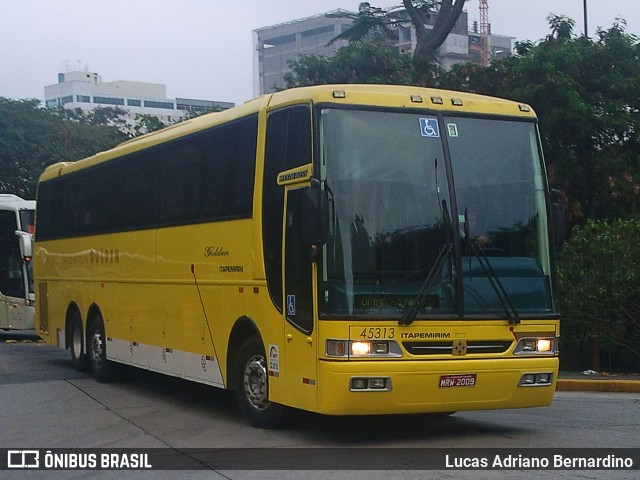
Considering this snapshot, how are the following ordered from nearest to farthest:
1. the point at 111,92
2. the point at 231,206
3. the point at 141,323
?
the point at 231,206 → the point at 141,323 → the point at 111,92

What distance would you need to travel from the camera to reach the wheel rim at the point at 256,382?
1100cm

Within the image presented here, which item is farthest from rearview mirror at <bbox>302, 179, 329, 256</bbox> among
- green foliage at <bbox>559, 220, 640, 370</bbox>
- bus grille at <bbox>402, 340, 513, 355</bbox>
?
green foliage at <bbox>559, 220, 640, 370</bbox>

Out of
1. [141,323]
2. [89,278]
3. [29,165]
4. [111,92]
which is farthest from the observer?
[111,92]

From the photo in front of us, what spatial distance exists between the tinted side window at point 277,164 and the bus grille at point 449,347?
1.46 metres

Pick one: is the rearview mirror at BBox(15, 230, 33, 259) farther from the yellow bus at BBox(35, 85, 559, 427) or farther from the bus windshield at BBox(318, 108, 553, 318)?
the bus windshield at BBox(318, 108, 553, 318)

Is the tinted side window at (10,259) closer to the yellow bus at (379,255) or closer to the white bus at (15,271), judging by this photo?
the white bus at (15,271)

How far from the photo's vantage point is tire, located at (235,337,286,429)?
10891mm

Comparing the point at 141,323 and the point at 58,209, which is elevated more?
the point at 58,209

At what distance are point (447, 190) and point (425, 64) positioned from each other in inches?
808

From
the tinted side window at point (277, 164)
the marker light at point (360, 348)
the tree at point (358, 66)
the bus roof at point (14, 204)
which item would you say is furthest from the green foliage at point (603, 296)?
the bus roof at point (14, 204)

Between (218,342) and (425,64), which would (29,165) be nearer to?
(425,64)

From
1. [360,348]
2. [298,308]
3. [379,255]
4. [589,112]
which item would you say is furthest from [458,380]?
[589,112]

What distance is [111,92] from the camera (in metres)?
170

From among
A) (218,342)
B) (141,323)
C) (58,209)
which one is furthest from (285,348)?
(58,209)
